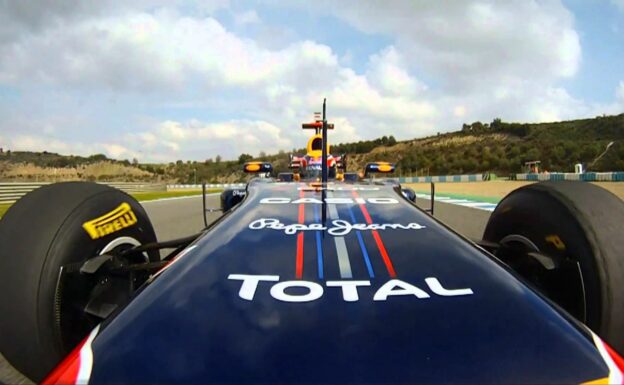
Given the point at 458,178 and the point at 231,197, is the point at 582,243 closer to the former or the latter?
the point at 231,197

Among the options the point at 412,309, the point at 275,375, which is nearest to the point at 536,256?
the point at 412,309

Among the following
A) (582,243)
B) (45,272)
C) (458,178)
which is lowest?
(458,178)

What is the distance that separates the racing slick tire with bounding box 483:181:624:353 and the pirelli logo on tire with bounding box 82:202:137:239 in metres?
2.45

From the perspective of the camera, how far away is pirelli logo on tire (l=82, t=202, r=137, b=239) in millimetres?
2745

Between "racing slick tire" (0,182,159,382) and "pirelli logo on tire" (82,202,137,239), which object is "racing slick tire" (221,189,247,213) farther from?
"racing slick tire" (0,182,159,382)

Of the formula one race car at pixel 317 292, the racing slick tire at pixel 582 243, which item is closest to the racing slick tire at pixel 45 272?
the formula one race car at pixel 317 292

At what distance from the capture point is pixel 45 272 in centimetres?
240

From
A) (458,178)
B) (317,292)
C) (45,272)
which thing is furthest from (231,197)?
(458,178)

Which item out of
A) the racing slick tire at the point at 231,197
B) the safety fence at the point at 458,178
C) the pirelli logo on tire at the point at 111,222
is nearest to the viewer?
the pirelli logo on tire at the point at 111,222

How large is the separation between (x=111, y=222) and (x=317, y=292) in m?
1.68

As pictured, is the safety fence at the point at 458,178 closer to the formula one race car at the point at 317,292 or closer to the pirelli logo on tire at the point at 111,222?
the formula one race car at the point at 317,292

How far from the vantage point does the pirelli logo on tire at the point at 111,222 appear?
2745 millimetres

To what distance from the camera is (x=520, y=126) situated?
84812 millimetres

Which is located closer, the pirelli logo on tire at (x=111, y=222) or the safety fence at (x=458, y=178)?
the pirelli logo on tire at (x=111, y=222)
